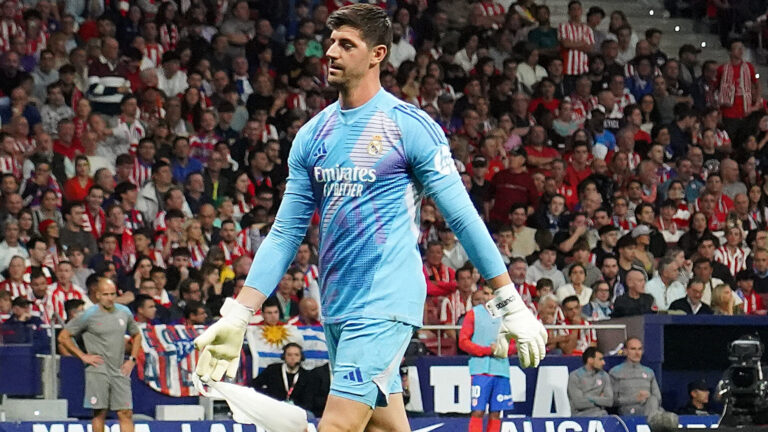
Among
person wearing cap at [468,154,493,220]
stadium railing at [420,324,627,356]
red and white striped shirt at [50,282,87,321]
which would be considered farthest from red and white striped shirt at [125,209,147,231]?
person wearing cap at [468,154,493,220]

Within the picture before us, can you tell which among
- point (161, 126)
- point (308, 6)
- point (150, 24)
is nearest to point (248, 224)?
point (161, 126)

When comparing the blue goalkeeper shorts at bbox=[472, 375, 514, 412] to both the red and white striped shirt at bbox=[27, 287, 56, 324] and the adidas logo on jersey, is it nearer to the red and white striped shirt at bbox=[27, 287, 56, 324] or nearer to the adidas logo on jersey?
the red and white striped shirt at bbox=[27, 287, 56, 324]

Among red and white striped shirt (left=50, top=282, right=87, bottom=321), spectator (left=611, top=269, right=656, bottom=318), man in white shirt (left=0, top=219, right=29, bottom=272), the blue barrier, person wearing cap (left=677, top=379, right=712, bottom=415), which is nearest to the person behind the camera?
the blue barrier

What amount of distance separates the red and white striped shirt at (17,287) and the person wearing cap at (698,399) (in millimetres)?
6754

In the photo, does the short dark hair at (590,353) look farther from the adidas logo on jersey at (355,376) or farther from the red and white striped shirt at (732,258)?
the adidas logo on jersey at (355,376)

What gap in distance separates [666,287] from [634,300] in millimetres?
824

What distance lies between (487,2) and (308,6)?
284cm

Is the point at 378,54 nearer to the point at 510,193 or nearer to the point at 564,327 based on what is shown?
the point at 564,327

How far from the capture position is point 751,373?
11570 mm

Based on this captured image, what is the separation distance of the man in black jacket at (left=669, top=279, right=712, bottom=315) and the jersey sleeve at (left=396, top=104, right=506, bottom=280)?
1100 centimetres

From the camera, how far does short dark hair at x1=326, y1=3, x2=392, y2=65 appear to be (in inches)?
208

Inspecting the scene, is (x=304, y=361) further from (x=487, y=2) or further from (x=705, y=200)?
(x=487, y=2)

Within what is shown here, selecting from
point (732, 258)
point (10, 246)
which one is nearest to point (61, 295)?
point (10, 246)

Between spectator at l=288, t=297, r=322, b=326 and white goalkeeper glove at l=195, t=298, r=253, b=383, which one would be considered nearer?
white goalkeeper glove at l=195, t=298, r=253, b=383
